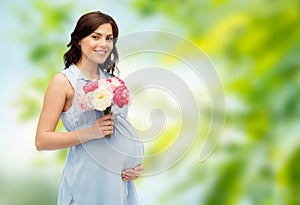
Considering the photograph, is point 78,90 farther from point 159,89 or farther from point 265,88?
point 265,88

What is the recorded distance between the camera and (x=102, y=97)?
71.9 inches

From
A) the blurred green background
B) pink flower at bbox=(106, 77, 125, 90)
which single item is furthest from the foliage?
pink flower at bbox=(106, 77, 125, 90)

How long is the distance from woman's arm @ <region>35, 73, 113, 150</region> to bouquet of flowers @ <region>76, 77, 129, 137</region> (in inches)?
2.1

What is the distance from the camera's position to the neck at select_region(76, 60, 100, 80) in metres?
1.98

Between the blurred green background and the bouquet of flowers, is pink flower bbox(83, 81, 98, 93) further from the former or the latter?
the blurred green background

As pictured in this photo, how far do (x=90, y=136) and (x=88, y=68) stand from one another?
0.77 feet

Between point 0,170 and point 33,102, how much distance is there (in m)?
0.40

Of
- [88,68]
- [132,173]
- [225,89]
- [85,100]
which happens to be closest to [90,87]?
[85,100]

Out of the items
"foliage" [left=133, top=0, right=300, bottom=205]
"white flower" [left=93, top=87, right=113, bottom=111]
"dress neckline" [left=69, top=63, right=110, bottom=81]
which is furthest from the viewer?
"foliage" [left=133, top=0, right=300, bottom=205]

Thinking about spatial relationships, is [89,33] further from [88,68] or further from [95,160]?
[95,160]

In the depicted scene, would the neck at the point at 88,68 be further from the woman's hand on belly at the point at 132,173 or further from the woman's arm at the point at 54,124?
the woman's hand on belly at the point at 132,173

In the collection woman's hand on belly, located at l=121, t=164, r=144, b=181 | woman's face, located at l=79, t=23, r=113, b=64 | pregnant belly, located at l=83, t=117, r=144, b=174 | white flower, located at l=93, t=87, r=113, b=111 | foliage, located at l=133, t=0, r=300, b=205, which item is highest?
foliage, located at l=133, t=0, r=300, b=205

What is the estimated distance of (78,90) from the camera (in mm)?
1905

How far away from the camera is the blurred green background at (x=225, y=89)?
2910mm
